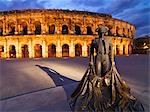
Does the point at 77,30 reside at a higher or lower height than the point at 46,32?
higher

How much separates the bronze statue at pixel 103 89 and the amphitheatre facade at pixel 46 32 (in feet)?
65.5

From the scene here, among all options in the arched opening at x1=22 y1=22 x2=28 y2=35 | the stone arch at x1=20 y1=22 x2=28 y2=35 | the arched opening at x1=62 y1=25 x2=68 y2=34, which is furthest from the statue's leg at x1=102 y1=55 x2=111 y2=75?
the arched opening at x1=22 y1=22 x2=28 y2=35

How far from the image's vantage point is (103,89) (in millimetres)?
5832

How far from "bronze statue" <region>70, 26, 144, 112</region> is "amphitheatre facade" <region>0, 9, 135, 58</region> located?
1996 centimetres

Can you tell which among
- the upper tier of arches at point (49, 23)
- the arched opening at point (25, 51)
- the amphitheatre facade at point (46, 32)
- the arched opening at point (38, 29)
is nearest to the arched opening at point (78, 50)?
the amphitheatre facade at point (46, 32)

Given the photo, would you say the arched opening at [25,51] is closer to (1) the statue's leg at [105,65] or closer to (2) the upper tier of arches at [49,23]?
(2) the upper tier of arches at [49,23]

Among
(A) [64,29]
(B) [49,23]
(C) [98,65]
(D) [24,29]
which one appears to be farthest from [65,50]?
(C) [98,65]

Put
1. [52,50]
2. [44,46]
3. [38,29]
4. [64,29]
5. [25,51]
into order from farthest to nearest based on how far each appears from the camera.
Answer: [64,29] < [25,51] < [52,50] < [38,29] < [44,46]

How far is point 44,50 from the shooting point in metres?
26.0

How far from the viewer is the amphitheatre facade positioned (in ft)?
84.7

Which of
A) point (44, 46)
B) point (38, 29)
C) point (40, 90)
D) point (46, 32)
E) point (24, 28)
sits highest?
point (24, 28)

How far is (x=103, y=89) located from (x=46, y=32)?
21161mm

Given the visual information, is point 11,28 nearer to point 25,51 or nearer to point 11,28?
point 11,28

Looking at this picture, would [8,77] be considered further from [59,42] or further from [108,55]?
[59,42]
